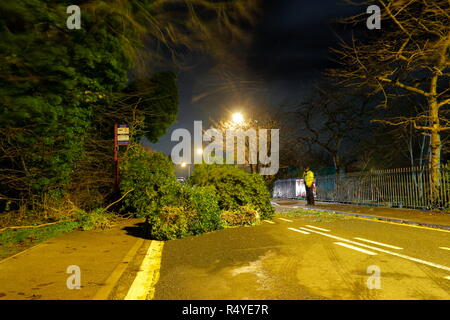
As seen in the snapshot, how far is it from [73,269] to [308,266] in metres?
3.82

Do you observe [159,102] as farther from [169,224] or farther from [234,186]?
[169,224]

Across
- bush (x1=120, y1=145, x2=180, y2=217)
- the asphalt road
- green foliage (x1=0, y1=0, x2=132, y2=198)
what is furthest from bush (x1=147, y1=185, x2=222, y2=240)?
green foliage (x1=0, y1=0, x2=132, y2=198)

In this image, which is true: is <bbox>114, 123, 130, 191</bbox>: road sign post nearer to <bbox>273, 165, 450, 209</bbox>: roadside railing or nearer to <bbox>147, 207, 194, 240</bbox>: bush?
<bbox>147, 207, 194, 240</bbox>: bush

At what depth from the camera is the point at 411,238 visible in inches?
315

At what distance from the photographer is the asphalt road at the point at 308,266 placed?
163 inches

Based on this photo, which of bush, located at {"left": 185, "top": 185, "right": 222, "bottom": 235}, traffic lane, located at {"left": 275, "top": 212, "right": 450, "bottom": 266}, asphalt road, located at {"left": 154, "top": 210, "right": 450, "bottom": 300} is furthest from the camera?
bush, located at {"left": 185, "top": 185, "right": 222, "bottom": 235}

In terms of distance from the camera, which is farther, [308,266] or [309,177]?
[309,177]

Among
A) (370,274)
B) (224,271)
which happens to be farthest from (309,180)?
(224,271)

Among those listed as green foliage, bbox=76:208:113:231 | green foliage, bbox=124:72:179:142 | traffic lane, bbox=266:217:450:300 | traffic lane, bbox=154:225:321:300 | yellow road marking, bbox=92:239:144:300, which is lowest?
yellow road marking, bbox=92:239:144:300

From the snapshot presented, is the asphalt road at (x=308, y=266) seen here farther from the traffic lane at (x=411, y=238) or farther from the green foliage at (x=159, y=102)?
the green foliage at (x=159, y=102)

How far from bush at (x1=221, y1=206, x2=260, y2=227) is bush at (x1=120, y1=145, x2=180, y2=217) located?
2.05 meters

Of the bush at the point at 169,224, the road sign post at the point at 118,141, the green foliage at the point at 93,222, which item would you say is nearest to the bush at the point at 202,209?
the bush at the point at 169,224

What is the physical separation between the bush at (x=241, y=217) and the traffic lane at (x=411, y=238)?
227 cm

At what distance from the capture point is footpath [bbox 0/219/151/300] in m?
4.25
